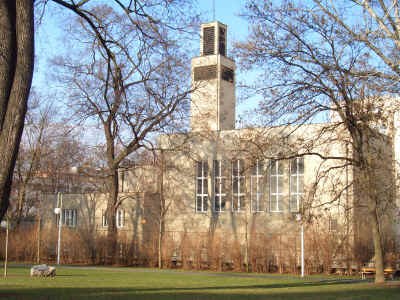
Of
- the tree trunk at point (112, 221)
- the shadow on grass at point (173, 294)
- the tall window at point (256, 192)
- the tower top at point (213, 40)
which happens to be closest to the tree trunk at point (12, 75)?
the shadow on grass at point (173, 294)

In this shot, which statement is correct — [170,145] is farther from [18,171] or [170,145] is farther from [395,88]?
[395,88]

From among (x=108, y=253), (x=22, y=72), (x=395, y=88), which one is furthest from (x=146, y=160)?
(x=22, y=72)

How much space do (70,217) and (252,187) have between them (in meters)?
17.4

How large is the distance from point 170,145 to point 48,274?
683 inches

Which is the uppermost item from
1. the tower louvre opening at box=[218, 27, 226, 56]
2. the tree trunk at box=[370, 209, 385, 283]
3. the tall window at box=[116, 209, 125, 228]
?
the tower louvre opening at box=[218, 27, 226, 56]

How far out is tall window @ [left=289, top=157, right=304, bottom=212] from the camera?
37.4 meters

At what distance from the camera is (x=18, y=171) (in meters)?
47.3

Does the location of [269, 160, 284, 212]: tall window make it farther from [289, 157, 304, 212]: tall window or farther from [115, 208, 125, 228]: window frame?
[115, 208, 125, 228]: window frame

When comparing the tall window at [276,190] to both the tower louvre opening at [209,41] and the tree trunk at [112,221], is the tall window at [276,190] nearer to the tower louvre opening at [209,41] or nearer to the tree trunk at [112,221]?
the tree trunk at [112,221]

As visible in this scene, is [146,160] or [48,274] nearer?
[48,274]

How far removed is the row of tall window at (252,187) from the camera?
123 ft

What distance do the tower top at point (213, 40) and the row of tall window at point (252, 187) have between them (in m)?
27.4

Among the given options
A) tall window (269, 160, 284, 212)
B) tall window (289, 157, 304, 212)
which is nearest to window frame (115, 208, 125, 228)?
tall window (269, 160, 284, 212)

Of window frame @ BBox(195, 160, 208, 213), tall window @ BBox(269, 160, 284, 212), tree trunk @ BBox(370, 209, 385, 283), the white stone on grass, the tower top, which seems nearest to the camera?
tree trunk @ BBox(370, 209, 385, 283)
